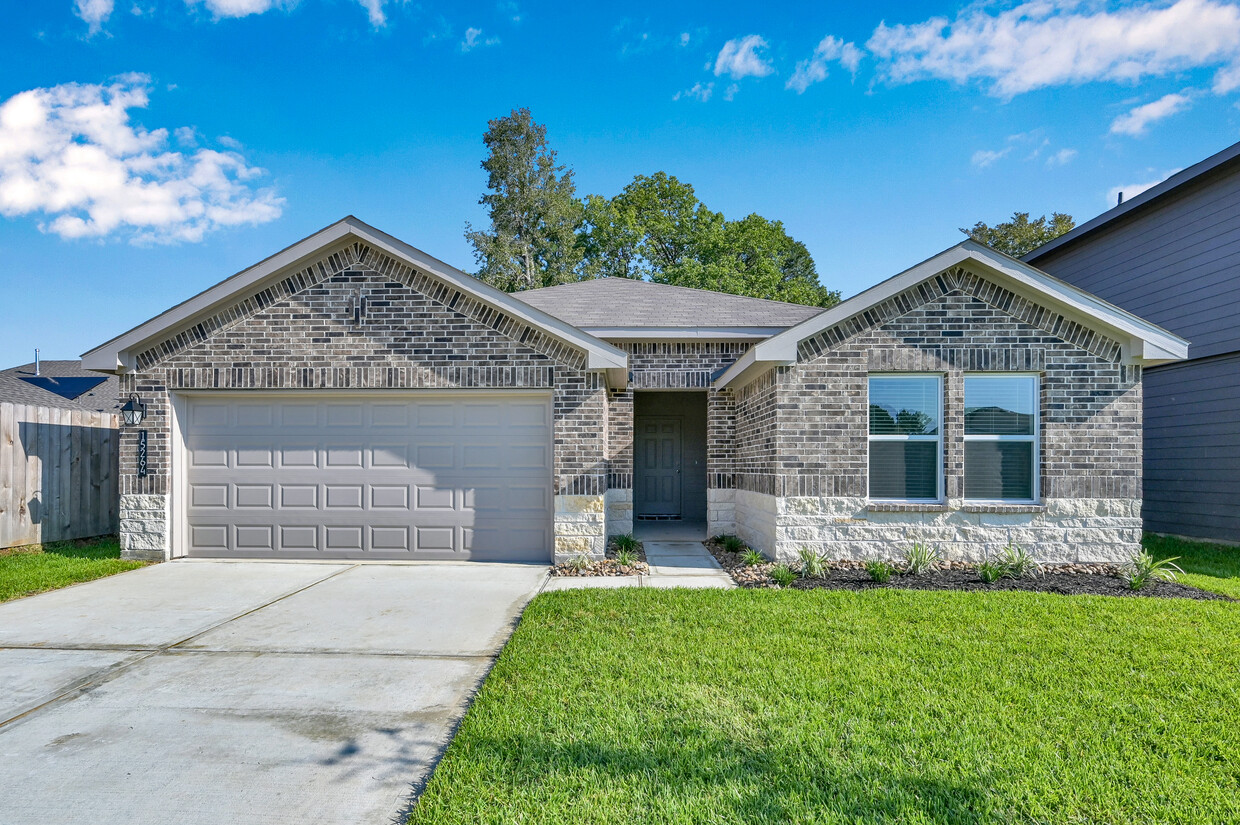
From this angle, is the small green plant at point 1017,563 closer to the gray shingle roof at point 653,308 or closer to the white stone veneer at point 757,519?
the white stone veneer at point 757,519

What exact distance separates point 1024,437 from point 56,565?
41.9 ft

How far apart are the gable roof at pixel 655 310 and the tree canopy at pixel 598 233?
51.9 ft

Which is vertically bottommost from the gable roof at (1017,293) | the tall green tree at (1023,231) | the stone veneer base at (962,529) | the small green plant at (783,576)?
the small green plant at (783,576)

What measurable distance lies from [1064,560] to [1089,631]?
305 cm

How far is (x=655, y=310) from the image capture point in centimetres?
1164

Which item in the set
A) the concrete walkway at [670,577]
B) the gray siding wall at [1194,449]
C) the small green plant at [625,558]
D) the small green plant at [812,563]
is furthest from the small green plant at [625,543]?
the gray siding wall at [1194,449]

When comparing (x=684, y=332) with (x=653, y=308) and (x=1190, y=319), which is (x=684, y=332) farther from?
(x=1190, y=319)

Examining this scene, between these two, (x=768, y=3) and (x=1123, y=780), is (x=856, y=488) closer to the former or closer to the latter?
(x=1123, y=780)

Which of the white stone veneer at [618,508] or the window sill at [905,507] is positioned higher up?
the window sill at [905,507]

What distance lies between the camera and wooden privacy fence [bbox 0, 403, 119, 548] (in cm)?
889

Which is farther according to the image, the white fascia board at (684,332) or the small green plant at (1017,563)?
the white fascia board at (684,332)

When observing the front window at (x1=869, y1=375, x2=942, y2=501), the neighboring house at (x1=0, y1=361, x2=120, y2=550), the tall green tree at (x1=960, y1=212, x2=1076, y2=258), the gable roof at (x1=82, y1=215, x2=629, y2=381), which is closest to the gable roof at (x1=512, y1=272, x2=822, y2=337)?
the gable roof at (x1=82, y1=215, x2=629, y2=381)

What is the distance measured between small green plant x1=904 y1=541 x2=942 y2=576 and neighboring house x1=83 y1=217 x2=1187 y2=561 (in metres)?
0.14

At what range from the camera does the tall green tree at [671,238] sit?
3080 cm
